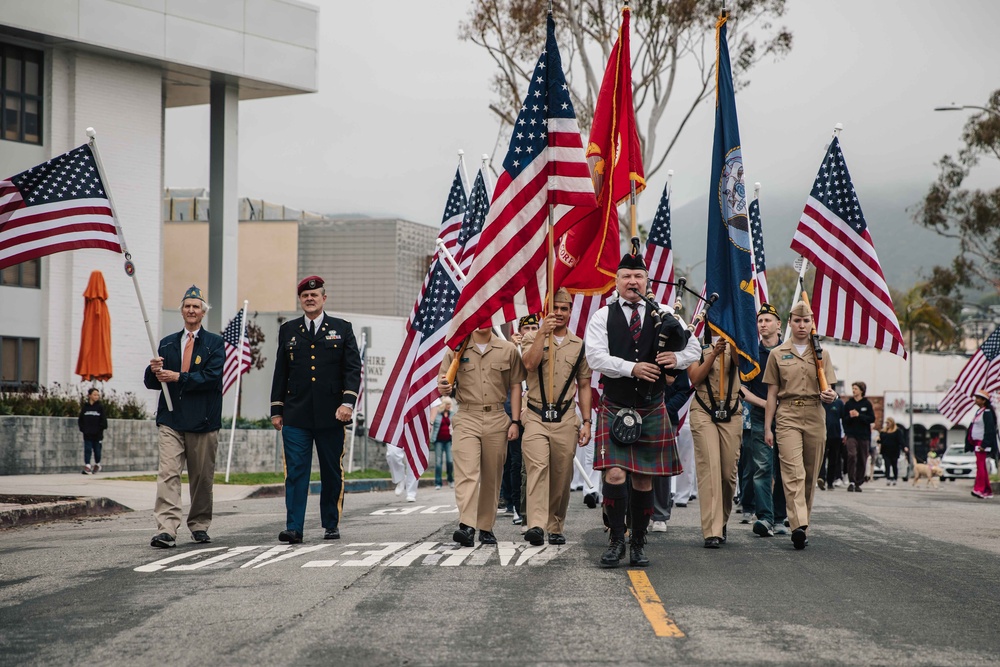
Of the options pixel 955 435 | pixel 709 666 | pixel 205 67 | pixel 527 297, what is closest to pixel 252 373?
pixel 205 67

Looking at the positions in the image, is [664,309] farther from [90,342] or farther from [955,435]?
[955,435]

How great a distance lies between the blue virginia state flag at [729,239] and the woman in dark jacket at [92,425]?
16728 mm

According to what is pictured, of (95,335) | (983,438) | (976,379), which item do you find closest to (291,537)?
(983,438)

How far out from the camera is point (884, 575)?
343 inches

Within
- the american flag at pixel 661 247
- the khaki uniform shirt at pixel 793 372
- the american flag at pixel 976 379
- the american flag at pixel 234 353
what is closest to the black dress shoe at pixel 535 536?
the khaki uniform shirt at pixel 793 372

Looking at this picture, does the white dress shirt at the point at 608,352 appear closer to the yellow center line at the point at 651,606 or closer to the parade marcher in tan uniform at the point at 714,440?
the parade marcher in tan uniform at the point at 714,440

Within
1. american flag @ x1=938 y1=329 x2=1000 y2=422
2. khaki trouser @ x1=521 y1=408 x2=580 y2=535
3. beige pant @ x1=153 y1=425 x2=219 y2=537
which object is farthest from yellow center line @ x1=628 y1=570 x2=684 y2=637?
american flag @ x1=938 y1=329 x2=1000 y2=422

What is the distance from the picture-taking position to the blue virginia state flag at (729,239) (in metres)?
10.7

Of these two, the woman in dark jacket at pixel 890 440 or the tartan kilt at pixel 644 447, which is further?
the woman in dark jacket at pixel 890 440

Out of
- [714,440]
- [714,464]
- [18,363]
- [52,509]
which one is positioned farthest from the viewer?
[18,363]

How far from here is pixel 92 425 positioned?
81.8 ft

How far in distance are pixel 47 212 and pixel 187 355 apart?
2123 millimetres

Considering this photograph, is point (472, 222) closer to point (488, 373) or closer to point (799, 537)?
point (488, 373)

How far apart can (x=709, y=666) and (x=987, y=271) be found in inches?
1738
